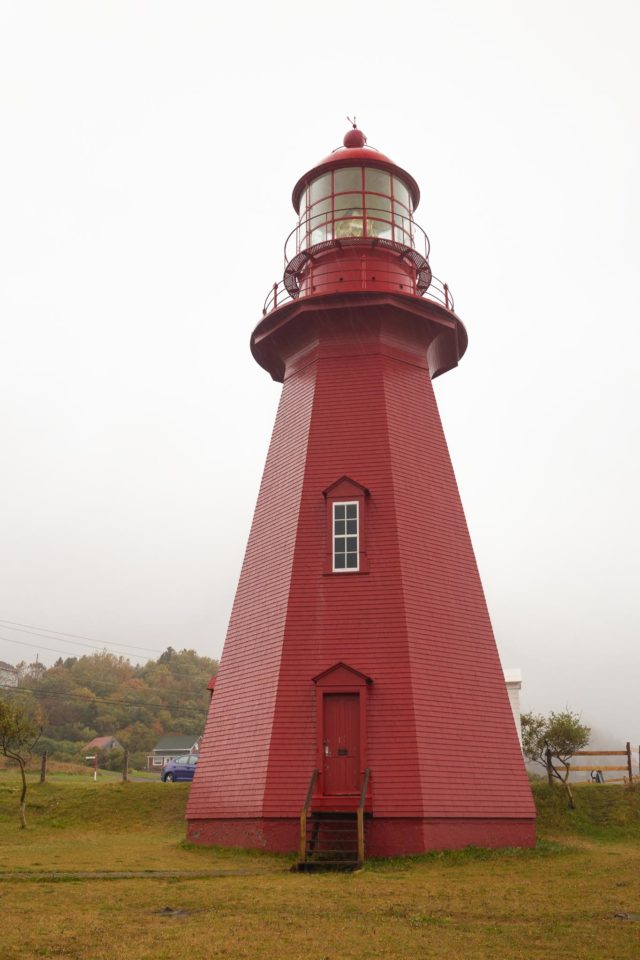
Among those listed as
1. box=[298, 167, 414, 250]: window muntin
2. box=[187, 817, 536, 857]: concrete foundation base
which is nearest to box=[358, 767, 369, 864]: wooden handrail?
box=[187, 817, 536, 857]: concrete foundation base

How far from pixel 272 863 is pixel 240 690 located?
3944 mm

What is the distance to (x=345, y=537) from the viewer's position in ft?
60.6

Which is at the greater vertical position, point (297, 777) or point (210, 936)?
point (297, 777)

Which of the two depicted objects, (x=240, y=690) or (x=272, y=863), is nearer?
(x=272, y=863)

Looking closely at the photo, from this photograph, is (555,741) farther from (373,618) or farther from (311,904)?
(311,904)

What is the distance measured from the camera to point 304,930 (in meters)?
9.52

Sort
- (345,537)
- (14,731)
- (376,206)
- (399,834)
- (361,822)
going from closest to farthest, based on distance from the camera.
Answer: (361,822) → (399,834) → (345,537) → (14,731) → (376,206)

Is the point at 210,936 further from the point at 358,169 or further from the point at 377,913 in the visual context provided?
the point at 358,169

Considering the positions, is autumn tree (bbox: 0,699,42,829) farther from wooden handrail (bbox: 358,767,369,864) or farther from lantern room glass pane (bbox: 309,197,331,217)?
lantern room glass pane (bbox: 309,197,331,217)

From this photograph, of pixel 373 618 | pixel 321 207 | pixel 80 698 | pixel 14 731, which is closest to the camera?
pixel 373 618

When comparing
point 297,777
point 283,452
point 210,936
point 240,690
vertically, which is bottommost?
point 210,936

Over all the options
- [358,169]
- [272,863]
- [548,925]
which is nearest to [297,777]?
[272,863]

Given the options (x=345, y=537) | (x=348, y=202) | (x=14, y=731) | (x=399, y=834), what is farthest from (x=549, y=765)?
(x=348, y=202)

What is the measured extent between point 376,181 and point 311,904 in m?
16.0
